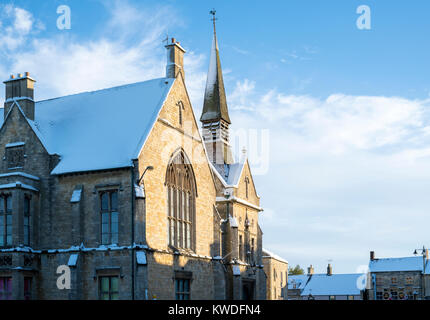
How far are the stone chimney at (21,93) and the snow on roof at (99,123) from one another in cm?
103

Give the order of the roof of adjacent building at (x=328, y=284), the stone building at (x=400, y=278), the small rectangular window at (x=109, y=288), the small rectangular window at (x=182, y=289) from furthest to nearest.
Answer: the roof of adjacent building at (x=328, y=284) < the stone building at (x=400, y=278) < the small rectangular window at (x=182, y=289) < the small rectangular window at (x=109, y=288)

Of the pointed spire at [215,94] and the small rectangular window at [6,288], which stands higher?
the pointed spire at [215,94]

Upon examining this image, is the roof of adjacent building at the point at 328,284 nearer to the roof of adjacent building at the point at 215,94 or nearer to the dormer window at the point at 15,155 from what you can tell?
the roof of adjacent building at the point at 215,94

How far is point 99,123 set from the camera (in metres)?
36.9

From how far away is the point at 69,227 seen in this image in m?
33.0

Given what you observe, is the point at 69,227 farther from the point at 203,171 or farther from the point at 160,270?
the point at 203,171

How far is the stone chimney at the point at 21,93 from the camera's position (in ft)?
118

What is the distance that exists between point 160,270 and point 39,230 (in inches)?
291

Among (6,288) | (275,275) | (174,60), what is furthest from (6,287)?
(275,275)

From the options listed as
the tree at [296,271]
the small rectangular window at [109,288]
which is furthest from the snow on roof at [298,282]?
the small rectangular window at [109,288]

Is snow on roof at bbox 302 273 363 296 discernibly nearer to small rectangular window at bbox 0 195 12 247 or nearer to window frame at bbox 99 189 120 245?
window frame at bbox 99 189 120 245

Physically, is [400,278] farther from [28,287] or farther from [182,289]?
[28,287]

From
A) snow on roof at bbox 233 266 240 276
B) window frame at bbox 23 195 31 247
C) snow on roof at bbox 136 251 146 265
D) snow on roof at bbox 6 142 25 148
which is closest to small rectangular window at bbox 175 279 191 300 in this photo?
snow on roof at bbox 136 251 146 265
